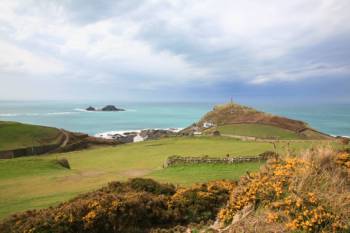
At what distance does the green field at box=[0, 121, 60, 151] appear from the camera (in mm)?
49856

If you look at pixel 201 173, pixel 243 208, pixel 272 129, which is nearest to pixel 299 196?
pixel 243 208

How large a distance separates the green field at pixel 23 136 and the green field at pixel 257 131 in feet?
A: 111

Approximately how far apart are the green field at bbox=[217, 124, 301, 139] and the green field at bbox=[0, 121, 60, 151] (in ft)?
111

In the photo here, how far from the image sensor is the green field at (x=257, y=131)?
61.6 metres

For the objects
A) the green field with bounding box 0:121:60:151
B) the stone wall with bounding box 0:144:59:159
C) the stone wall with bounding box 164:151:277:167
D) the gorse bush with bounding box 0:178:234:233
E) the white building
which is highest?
the white building

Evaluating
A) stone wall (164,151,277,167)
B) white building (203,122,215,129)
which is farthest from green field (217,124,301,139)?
stone wall (164,151,277,167)

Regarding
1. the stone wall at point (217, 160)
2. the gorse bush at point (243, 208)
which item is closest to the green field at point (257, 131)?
the stone wall at point (217, 160)

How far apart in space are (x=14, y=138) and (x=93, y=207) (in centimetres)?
4951

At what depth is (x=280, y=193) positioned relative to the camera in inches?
301

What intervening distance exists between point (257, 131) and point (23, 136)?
44830 millimetres

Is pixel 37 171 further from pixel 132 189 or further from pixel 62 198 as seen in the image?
pixel 132 189

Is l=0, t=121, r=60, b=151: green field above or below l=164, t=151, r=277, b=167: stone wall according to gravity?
above

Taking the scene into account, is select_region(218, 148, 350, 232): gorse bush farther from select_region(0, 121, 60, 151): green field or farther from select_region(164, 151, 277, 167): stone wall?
select_region(0, 121, 60, 151): green field

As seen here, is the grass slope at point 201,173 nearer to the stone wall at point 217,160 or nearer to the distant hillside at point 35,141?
the stone wall at point 217,160
